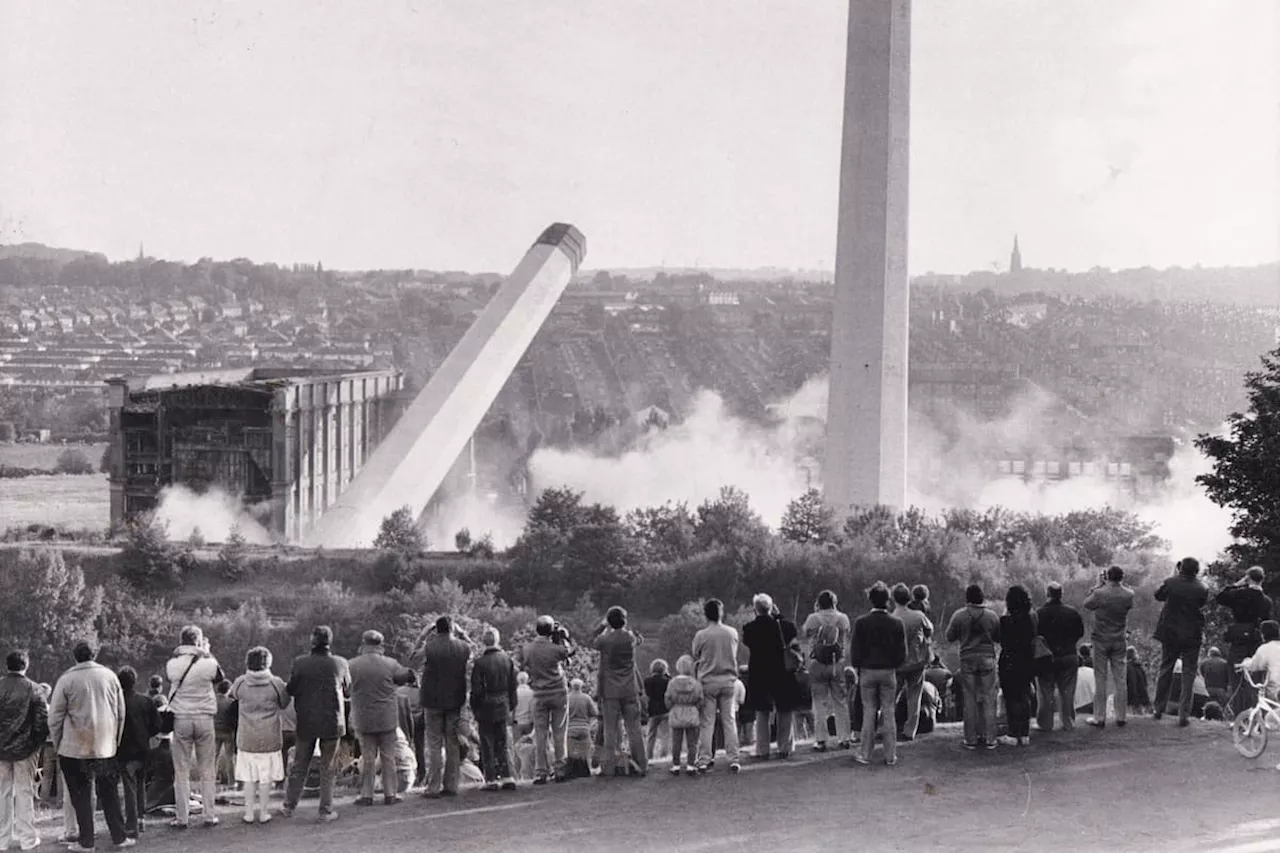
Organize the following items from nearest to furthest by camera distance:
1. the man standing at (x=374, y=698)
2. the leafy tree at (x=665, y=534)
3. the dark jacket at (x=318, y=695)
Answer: the dark jacket at (x=318, y=695), the man standing at (x=374, y=698), the leafy tree at (x=665, y=534)

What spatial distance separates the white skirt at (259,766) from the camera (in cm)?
720

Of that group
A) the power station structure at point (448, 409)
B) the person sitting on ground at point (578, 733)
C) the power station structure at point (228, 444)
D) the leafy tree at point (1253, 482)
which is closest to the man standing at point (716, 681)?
the person sitting on ground at point (578, 733)

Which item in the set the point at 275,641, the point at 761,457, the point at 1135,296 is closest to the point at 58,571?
the point at 275,641

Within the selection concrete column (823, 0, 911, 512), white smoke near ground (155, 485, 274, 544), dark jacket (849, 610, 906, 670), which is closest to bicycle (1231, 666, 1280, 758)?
dark jacket (849, 610, 906, 670)

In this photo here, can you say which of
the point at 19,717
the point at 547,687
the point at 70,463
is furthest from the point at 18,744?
the point at 70,463

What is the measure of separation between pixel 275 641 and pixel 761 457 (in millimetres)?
14691

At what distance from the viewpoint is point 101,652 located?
947 inches

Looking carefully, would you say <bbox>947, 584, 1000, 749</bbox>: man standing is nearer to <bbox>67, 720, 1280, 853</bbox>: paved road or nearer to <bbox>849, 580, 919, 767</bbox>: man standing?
<bbox>67, 720, 1280, 853</bbox>: paved road

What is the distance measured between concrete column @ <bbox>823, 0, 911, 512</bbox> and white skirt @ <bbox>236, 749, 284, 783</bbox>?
16.2 meters

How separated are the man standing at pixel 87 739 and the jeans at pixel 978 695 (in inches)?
173

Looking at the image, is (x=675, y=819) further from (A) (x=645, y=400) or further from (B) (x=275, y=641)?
(A) (x=645, y=400)

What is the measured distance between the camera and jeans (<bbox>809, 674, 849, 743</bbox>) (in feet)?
27.3

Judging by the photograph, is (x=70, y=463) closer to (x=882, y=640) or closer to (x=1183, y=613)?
(x=882, y=640)

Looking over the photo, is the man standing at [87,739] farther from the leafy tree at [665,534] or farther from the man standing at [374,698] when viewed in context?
the leafy tree at [665,534]
